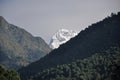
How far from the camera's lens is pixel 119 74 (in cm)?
14212

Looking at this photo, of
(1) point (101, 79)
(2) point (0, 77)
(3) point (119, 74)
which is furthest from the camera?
(1) point (101, 79)

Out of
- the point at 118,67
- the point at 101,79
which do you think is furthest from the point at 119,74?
the point at 101,79

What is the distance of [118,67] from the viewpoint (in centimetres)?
14638

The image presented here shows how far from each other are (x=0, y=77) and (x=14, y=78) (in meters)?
7.73

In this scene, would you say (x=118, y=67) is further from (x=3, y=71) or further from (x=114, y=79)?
(x=3, y=71)

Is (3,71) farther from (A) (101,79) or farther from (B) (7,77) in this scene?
(A) (101,79)

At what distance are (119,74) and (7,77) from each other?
59333mm

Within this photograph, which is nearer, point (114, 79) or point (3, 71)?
point (114, 79)

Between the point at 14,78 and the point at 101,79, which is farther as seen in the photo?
the point at 101,79

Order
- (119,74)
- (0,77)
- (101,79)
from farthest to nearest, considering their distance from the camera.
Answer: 1. (101,79)
2. (0,77)
3. (119,74)

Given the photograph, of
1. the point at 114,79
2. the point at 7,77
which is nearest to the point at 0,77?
the point at 7,77

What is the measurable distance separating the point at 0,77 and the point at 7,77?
4.13 m

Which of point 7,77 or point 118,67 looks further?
point 7,77

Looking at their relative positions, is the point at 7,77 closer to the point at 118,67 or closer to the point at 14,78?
the point at 14,78
